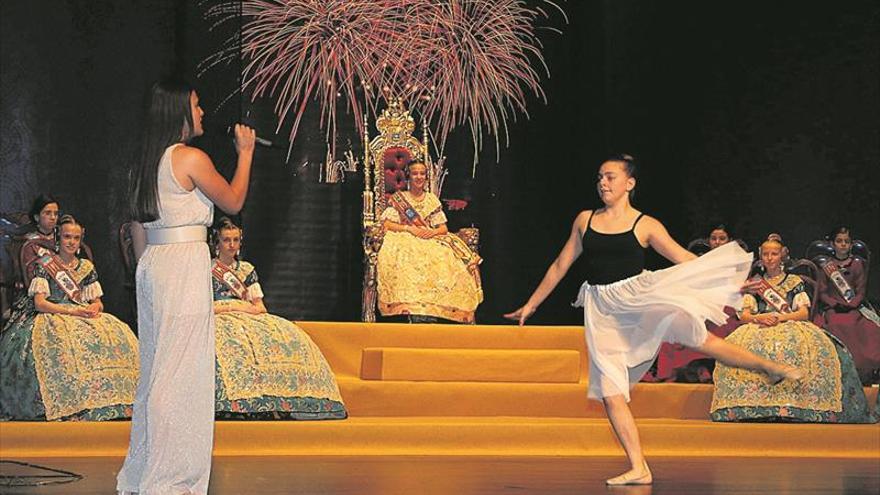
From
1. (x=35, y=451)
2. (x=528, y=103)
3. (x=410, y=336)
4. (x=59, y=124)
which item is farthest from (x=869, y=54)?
(x=35, y=451)

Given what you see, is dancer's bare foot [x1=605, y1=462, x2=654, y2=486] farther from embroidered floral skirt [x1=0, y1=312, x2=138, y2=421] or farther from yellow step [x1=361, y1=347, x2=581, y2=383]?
embroidered floral skirt [x1=0, y1=312, x2=138, y2=421]

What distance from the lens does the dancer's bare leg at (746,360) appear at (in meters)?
5.55

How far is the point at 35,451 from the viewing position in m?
6.54

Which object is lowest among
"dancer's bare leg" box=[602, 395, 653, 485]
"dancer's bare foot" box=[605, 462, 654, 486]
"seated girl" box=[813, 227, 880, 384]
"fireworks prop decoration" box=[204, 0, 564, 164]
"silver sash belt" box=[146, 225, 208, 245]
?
"dancer's bare foot" box=[605, 462, 654, 486]

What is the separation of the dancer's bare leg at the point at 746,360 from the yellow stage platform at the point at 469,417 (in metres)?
1.57

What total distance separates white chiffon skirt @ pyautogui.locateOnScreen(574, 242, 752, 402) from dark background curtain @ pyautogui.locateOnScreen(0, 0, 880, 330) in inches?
132

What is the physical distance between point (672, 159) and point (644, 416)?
7.91 ft

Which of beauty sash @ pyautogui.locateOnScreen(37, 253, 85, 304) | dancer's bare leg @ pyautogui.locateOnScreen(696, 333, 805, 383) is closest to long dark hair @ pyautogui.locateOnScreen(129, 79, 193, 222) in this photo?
dancer's bare leg @ pyautogui.locateOnScreen(696, 333, 805, 383)

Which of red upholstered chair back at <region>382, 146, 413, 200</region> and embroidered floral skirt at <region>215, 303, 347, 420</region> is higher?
red upholstered chair back at <region>382, 146, 413, 200</region>

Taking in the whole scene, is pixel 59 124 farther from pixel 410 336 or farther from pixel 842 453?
pixel 842 453

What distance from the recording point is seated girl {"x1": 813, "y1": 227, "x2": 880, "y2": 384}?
838 cm

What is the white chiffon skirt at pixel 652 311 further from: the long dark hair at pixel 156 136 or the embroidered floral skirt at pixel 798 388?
the long dark hair at pixel 156 136

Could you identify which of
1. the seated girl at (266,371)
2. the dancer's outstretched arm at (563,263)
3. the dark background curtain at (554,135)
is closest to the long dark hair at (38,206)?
the dark background curtain at (554,135)

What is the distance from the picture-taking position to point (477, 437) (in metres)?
7.10
